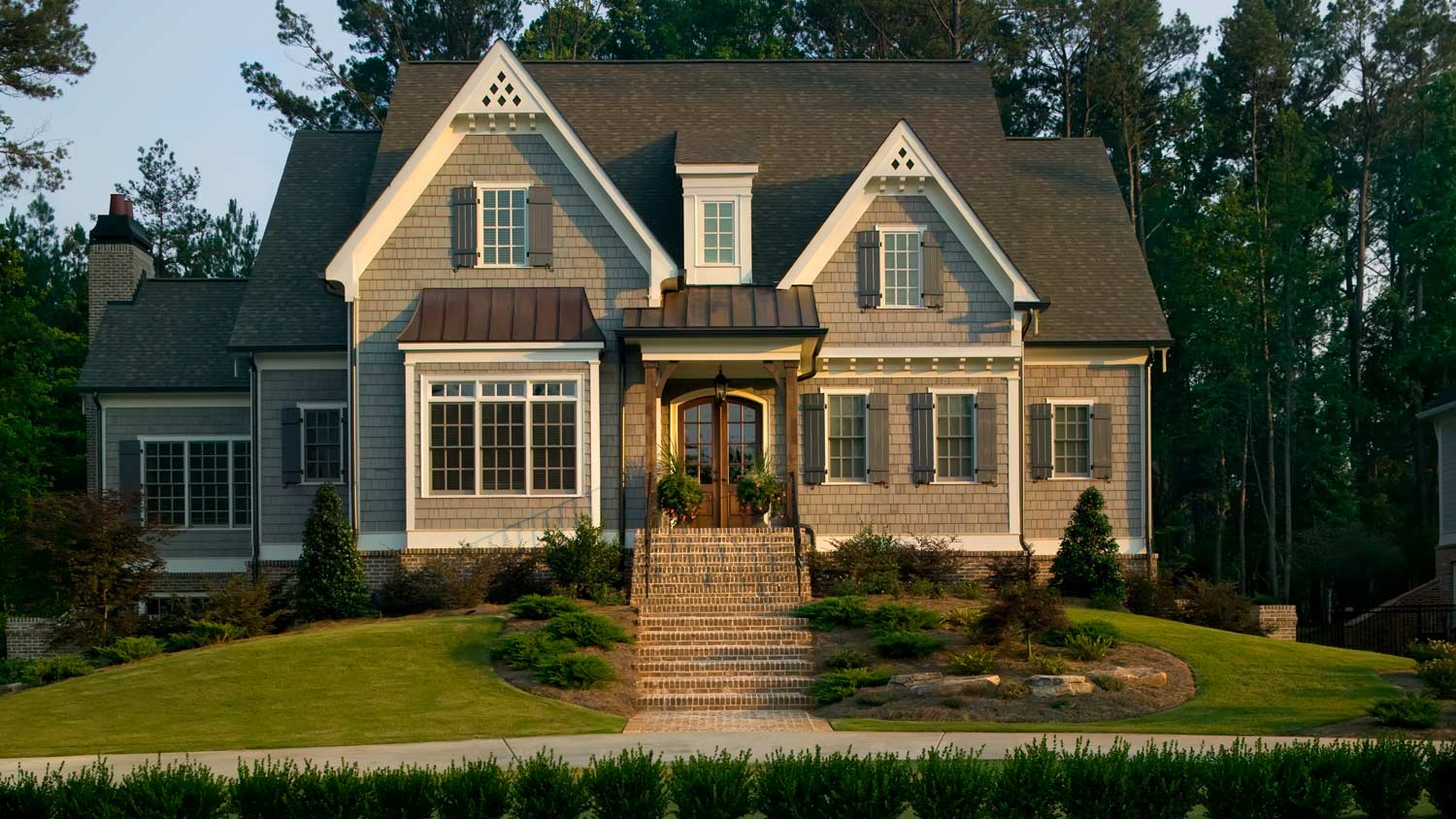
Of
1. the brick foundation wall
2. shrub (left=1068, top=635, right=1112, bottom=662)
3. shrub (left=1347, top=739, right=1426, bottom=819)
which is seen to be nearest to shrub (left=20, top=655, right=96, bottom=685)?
shrub (left=1068, top=635, right=1112, bottom=662)

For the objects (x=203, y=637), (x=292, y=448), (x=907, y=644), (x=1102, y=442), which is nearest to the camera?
(x=907, y=644)

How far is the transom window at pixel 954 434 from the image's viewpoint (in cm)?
2972

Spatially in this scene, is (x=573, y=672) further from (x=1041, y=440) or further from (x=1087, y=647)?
(x=1041, y=440)

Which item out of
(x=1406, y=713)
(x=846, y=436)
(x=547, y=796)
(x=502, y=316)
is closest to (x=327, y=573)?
(x=502, y=316)

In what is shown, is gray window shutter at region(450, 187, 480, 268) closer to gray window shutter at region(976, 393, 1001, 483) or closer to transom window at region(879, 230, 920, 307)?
transom window at region(879, 230, 920, 307)

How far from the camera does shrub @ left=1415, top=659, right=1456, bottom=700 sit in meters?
20.0

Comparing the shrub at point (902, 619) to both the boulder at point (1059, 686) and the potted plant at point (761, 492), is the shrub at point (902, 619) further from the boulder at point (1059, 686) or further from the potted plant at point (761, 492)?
the potted plant at point (761, 492)

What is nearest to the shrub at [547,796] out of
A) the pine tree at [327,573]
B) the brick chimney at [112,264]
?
the pine tree at [327,573]

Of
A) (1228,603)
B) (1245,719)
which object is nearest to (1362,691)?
(1245,719)

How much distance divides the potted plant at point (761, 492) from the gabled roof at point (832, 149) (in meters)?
3.81

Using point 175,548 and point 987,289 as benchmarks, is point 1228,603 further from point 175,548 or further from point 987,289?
point 175,548

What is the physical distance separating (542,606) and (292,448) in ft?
26.9

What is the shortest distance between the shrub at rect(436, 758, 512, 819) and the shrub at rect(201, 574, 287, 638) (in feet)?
43.1

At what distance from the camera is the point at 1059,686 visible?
Result: 20859 millimetres
